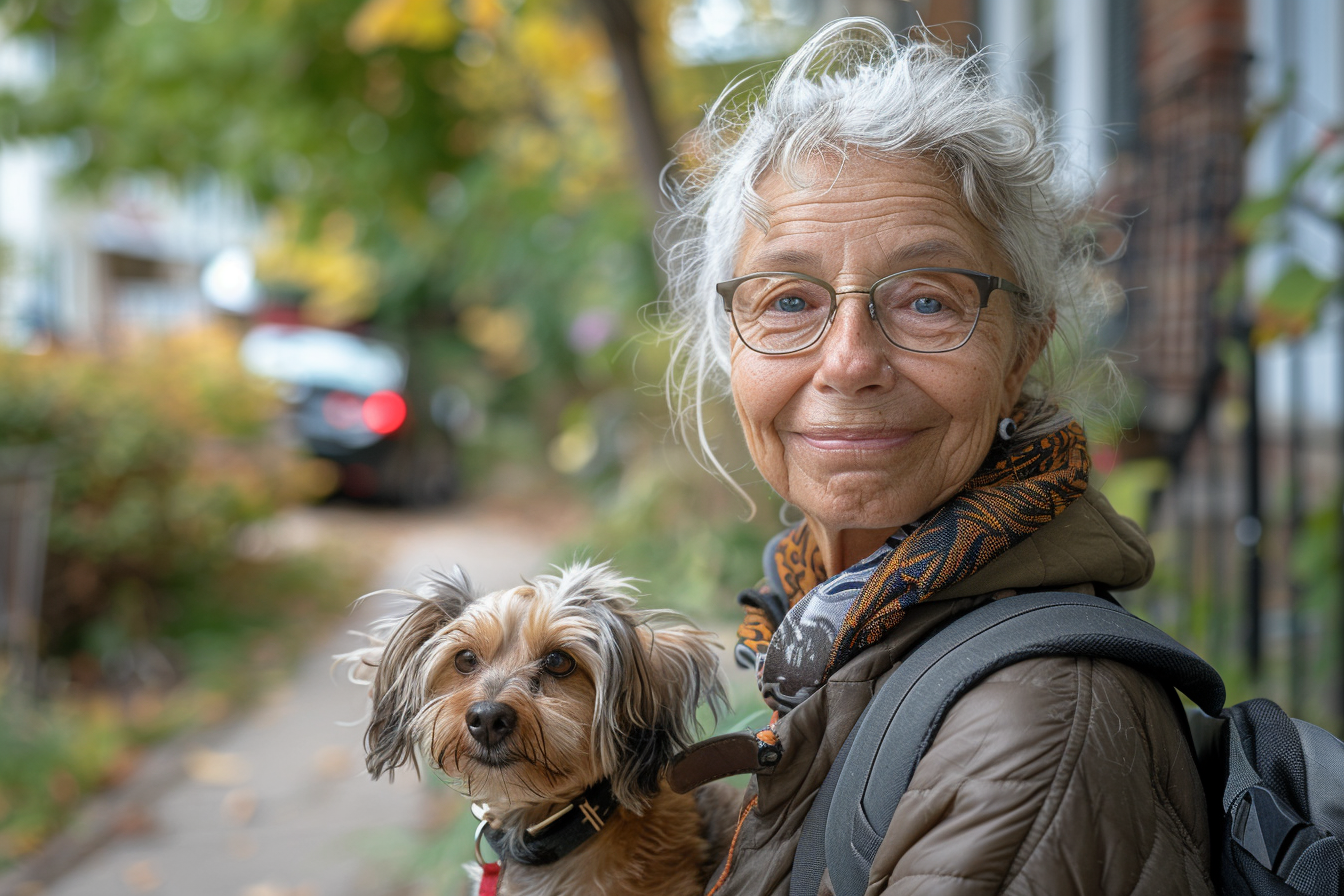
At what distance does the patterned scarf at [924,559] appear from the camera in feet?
4.05

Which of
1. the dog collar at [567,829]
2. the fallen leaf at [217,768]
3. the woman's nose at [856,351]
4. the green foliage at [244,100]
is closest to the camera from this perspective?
the woman's nose at [856,351]

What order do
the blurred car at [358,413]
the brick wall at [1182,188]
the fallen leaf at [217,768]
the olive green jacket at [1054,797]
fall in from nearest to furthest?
the olive green jacket at [1054,797] < the brick wall at [1182,188] < the fallen leaf at [217,768] < the blurred car at [358,413]

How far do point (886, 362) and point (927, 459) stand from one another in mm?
141

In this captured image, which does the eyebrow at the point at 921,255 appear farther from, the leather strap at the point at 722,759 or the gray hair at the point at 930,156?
the leather strap at the point at 722,759

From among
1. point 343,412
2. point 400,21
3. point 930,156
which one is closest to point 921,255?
point 930,156

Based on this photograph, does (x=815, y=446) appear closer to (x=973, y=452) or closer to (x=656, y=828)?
(x=973, y=452)

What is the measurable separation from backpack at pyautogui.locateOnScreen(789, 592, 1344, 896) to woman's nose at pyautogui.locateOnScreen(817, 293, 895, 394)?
330 mm

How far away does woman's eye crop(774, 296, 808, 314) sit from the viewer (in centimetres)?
142

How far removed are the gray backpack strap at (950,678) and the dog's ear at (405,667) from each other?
60 cm

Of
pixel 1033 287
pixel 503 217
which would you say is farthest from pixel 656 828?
pixel 503 217

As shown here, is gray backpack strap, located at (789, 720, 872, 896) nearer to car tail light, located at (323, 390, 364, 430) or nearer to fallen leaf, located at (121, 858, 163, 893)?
fallen leaf, located at (121, 858, 163, 893)

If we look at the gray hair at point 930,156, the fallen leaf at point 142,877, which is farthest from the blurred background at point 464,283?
the gray hair at point 930,156

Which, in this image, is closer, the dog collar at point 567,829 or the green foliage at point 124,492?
the dog collar at point 567,829

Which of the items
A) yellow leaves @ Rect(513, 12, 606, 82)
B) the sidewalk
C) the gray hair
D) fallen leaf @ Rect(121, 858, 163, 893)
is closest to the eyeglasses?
the gray hair
